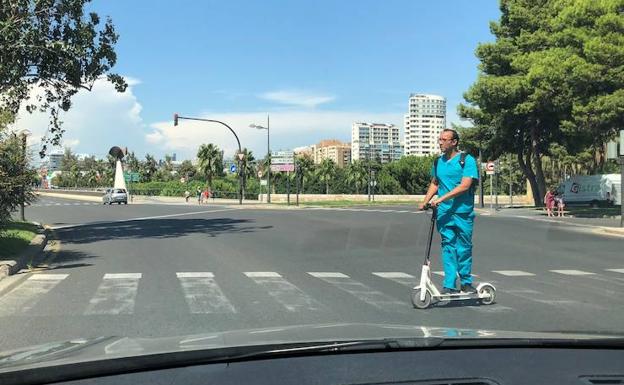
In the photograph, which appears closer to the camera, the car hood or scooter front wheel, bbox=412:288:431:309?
the car hood

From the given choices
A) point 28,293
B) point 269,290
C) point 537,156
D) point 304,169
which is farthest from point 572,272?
point 304,169

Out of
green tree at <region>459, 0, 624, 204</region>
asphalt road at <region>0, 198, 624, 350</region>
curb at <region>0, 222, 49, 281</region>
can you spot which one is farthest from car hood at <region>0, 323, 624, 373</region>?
green tree at <region>459, 0, 624, 204</region>

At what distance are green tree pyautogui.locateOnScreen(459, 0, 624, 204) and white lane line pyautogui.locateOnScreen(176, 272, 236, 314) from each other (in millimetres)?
21087

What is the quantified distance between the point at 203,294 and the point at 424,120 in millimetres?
126468

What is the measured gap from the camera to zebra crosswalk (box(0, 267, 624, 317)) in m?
7.60

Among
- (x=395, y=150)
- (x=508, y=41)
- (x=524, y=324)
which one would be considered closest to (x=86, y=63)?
(x=524, y=324)

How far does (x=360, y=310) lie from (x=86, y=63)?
537 inches

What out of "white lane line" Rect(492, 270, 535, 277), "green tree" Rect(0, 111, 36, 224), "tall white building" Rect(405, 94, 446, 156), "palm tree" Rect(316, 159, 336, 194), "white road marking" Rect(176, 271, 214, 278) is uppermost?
"tall white building" Rect(405, 94, 446, 156)

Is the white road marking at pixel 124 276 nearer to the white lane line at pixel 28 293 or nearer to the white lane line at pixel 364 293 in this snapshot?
the white lane line at pixel 28 293

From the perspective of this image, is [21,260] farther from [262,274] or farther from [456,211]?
[456,211]

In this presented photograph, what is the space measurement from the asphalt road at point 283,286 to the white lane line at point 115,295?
0.06ft

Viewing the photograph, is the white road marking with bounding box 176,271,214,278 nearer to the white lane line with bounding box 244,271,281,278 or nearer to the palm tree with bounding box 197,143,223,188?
the white lane line with bounding box 244,271,281,278

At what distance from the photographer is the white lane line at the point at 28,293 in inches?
299

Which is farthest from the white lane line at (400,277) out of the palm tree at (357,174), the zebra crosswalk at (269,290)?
the palm tree at (357,174)
